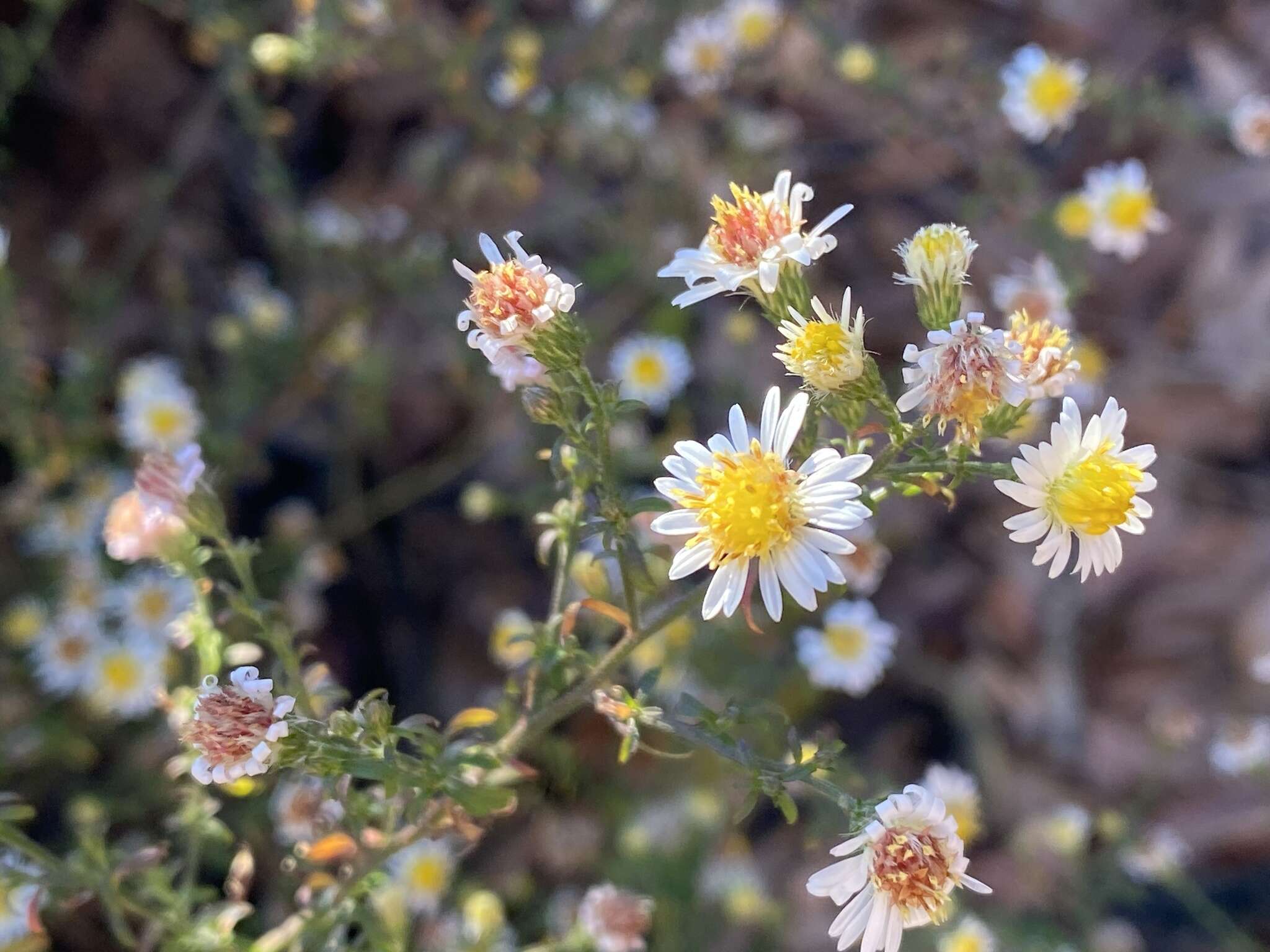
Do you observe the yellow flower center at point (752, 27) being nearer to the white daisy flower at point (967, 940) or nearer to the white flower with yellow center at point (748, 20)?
the white flower with yellow center at point (748, 20)

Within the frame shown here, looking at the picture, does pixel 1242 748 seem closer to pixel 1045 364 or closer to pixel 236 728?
pixel 1045 364

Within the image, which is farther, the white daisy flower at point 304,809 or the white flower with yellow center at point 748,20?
the white flower with yellow center at point 748,20

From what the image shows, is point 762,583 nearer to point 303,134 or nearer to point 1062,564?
point 1062,564

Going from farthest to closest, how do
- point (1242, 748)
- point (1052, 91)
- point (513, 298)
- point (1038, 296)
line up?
point (1052, 91)
point (1242, 748)
point (1038, 296)
point (513, 298)

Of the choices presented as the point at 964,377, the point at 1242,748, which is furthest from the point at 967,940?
the point at 964,377

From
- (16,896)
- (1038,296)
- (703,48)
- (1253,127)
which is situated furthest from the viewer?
(703,48)

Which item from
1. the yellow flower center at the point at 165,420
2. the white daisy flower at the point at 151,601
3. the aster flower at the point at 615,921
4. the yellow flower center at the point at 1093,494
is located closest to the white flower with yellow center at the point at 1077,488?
the yellow flower center at the point at 1093,494
